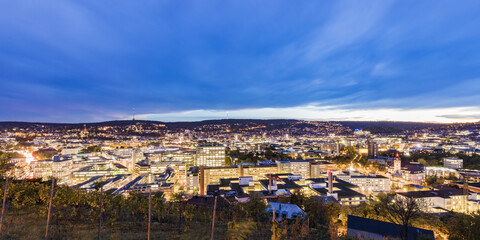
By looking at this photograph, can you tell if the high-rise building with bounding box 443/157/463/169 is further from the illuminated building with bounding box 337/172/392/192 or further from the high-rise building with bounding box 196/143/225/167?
the high-rise building with bounding box 196/143/225/167

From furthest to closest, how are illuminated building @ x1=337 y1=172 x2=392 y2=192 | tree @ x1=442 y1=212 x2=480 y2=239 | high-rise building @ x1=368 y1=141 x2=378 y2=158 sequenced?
high-rise building @ x1=368 y1=141 x2=378 y2=158 < illuminated building @ x1=337 y1=172 x2=392 y2=192 < tree @ x1=442 y1=212 x2=480 y2=239

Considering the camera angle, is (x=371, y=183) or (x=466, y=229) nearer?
(x=466, y=229)

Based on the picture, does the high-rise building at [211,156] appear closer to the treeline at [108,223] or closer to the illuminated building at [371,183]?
the illuminated building at [371,183]

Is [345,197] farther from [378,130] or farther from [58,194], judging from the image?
[378,130]

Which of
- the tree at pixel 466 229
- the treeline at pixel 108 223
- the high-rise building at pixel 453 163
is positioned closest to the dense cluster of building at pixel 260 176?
the high-rise building at pixel 453 163

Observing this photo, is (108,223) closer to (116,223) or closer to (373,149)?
(116,223)

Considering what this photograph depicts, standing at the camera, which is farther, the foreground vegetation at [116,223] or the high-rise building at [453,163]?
the high-rise building at [453,163]

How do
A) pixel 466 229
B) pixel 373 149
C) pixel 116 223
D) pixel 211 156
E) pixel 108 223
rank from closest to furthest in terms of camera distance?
1. pixel 108 223
2. pixel 116 223
3. pixel 466 229
4. pixel 211 156
5. pixel 373 149

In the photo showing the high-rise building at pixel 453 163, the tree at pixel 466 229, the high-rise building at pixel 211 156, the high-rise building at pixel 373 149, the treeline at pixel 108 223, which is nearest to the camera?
the treeline at pixel 108 223

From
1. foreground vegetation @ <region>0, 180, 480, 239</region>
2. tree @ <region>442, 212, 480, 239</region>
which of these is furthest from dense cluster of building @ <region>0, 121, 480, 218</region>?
foreground vegetation @ <region>0, 180, 480, 239</region>

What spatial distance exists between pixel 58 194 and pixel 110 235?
2.51 m

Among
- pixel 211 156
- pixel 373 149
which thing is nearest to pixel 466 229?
pixel 211 156

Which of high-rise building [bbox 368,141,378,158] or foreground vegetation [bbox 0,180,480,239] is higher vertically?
foreground vegetation [bbox 0,180,480,239]

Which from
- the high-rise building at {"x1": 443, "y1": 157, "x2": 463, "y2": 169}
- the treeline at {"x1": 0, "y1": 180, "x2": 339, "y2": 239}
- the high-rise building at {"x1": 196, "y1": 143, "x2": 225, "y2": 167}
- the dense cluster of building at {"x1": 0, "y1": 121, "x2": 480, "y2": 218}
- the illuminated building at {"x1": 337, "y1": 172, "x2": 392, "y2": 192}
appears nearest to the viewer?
the treeline at {"x1": 0, "y1": 180, "x2": 339, "y2": 239}
